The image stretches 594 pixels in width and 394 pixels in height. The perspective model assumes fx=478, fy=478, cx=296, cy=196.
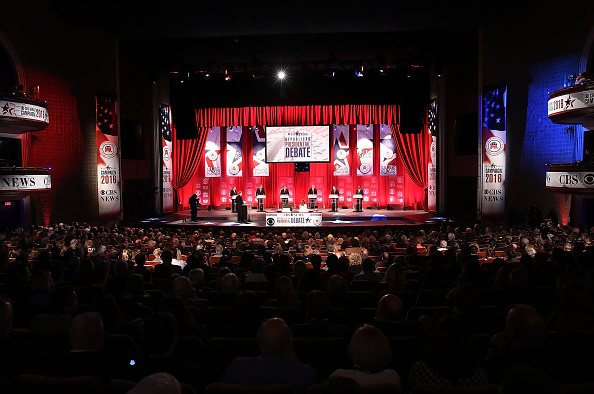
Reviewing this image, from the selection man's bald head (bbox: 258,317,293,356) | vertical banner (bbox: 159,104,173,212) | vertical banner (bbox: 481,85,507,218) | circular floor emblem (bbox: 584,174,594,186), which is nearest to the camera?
man's bald head (bbox: 258,317,293,356)

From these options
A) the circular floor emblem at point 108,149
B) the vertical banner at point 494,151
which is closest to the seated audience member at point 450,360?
the vertical banner at point 494,151

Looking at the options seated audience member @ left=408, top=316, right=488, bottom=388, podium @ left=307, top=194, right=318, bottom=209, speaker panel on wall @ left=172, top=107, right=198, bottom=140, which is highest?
speaker panel on wall @ left=172, top=107, right=198, bottom=140

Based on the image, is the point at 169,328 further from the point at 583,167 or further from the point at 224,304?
the point at 583,167

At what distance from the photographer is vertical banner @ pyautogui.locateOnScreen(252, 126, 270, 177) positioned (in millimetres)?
22812

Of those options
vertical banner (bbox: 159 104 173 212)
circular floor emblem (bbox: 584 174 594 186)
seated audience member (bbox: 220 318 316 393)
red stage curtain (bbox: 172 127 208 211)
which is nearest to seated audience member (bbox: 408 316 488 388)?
seated audience member (bbox: 220 318 316 393)

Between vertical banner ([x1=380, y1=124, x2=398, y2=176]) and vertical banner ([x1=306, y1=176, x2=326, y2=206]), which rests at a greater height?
vertical banner ([x1=380, y1=124, x2=398, y2=176])

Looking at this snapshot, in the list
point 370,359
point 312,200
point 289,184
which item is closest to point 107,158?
point 312,200

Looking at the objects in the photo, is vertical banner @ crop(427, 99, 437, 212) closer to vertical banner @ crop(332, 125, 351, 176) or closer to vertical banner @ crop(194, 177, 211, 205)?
vertical banner @ crop(332, 125, 351, 176)

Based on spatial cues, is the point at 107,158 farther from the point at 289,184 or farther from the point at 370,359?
the point at 370,359

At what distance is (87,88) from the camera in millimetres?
16734

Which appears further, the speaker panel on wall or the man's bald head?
the speaker panel on wall

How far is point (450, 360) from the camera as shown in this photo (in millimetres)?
2391

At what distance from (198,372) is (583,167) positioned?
38.8 feet

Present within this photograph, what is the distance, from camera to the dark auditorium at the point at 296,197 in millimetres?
2725
